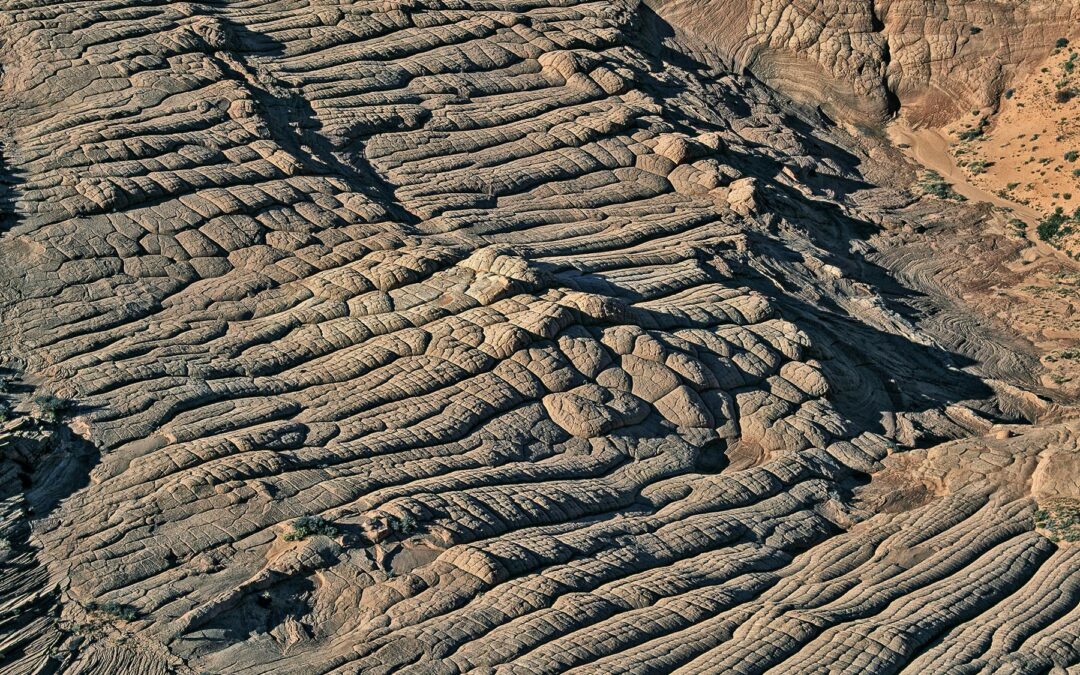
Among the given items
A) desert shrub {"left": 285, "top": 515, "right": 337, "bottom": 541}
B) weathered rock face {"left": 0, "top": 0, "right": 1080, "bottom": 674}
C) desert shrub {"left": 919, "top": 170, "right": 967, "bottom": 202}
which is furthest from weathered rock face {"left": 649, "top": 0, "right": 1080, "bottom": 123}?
desert shrub {"left": 285, "top": 515, "right": 337, "bottom": 541}

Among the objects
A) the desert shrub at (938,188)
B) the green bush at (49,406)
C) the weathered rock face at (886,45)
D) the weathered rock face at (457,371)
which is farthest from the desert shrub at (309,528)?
the weathered rock face at (886,45)

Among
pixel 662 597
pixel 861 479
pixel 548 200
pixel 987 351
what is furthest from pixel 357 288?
pixel 987 351

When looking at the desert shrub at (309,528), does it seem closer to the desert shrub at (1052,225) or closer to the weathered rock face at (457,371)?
the weathered rock face at (457,371)

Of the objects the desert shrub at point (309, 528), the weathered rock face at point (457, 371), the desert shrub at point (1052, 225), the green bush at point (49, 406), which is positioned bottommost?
the green bush at point (49, 406)

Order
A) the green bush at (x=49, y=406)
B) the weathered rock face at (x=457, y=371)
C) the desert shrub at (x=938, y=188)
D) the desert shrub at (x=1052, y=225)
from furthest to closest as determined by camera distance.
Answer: the desert shrub at (x=938, y=188), the desert shrub at (x=1052, y=225), the green bush at (x=49, y=406), the weathered rock face at (x=457, y=371)

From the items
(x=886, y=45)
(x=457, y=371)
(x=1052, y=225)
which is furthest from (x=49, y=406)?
(x=886, y=45)

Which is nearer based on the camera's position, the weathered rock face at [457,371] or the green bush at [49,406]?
the weathered rock face at [457,371]
